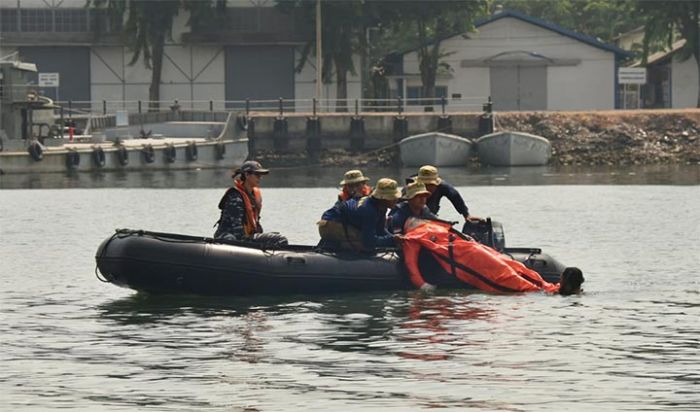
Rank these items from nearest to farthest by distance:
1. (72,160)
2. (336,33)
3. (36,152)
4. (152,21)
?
(36,152) < (72,160) < (336,33) < (152,21)

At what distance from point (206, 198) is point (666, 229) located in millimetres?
19584

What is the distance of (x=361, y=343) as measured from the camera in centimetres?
2366

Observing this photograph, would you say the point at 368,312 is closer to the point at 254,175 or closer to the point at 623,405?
the point at 254,175

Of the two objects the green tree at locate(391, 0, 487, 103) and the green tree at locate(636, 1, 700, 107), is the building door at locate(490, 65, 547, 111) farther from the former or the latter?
the green tree at locate(636, 1, 700, 107)

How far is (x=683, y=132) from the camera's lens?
82625mm

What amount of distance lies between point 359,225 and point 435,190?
1939mm

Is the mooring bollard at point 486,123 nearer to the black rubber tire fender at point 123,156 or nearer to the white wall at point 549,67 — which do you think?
the white wall at point 549,67

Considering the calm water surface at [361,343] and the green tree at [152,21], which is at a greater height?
the green tree at [152,21]

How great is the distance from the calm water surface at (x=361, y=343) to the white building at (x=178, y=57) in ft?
162

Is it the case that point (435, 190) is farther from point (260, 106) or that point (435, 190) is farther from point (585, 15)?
point (585, 15)

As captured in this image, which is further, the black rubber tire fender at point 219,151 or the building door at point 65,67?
the building door at point 65,67

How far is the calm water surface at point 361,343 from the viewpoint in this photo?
19859 mm

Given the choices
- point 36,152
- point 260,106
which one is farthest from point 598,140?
Answer: point 36,152

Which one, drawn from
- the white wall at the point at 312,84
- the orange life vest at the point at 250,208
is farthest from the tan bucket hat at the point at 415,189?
the white wall at the point at 312,84
